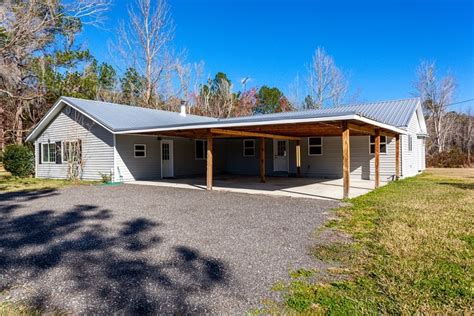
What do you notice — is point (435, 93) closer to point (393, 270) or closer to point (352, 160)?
point (352, 160)

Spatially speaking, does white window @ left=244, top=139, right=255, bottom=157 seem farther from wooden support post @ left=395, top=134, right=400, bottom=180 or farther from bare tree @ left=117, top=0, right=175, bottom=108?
bare tree @ left=117, top=0, right=175, bottom=108

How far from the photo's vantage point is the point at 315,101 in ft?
94.7

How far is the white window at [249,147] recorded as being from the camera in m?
17.2

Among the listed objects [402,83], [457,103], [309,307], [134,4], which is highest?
[134,4]

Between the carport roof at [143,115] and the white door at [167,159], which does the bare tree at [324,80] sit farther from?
the white door at [167,159]

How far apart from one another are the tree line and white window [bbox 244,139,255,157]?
577cm

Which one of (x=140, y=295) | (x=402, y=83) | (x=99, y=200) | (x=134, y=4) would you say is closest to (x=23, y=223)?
(x=99, y=200)

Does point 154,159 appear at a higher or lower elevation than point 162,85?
lower

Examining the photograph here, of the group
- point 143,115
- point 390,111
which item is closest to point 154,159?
point 143,115

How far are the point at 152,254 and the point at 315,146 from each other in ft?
39.3

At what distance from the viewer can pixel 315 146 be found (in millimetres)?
14859

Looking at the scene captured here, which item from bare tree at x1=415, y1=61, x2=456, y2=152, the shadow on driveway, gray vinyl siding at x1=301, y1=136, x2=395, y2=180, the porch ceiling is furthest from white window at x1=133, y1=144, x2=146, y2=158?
bare tree at x1=415, y1=61, x2=456, y2=152

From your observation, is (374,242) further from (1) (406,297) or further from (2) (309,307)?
(2) (309,307)

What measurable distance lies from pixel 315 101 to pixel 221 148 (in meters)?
14.4
